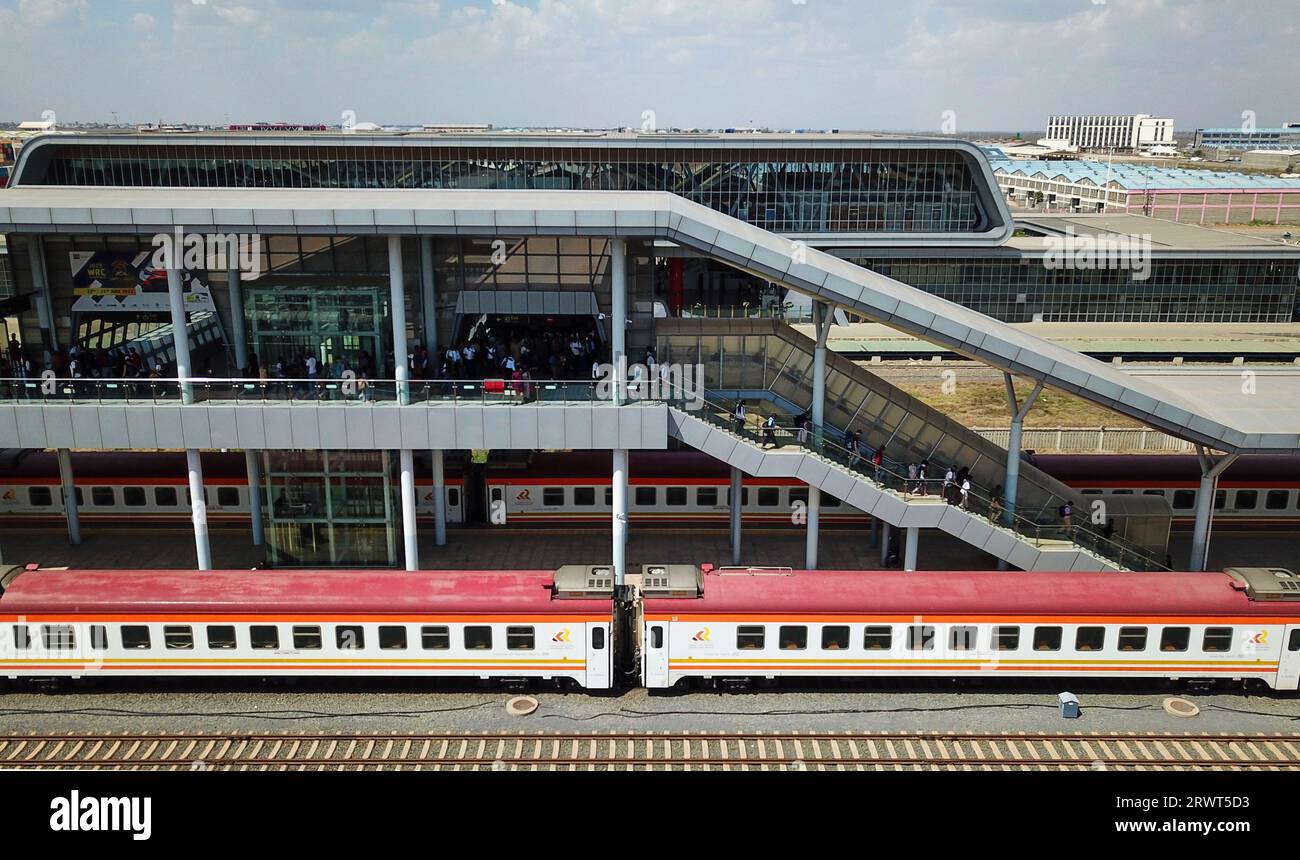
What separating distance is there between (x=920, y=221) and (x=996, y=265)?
24.7 ft

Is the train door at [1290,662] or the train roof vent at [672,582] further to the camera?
the train door at [1290,662]

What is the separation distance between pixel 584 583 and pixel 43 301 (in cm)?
1783

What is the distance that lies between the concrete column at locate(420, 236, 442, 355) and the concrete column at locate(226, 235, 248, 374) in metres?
4.19

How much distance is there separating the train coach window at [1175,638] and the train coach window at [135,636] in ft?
65.4

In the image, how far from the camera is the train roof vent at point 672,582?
1856 centimetres

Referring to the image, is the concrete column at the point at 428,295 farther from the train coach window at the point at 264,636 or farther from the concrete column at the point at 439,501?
the train coach window at the point at 264,636

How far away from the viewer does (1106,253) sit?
181ft

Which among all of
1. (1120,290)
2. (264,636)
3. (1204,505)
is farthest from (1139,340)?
(264,636)

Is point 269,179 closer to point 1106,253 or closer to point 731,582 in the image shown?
point 731,582

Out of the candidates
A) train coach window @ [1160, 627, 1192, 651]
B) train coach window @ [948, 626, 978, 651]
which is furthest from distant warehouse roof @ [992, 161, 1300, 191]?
train coach window @ [948, 626, 978, 651]

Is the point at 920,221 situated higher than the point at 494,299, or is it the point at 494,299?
the point at 920,221

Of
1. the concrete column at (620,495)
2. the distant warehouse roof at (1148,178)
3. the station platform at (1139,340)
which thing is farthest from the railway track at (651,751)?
the distant warehouse roof at (1148,178)

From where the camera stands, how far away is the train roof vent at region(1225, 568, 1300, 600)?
1873 centimetres

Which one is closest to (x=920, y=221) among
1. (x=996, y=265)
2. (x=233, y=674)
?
(x=996, y=265)
